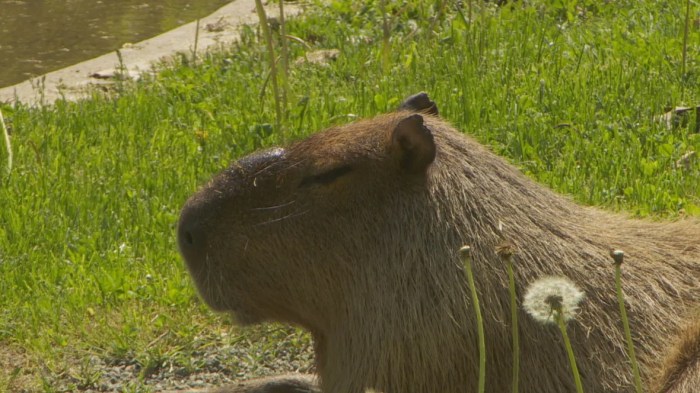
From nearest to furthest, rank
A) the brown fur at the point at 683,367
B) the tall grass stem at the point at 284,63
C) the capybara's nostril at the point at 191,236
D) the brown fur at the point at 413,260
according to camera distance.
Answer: the brown fur at the point at 683,367 → the brown fur at the point at 413,260 → the capybara's nostril at the point at 191,236 → the tall grass stem at the point at 284,63

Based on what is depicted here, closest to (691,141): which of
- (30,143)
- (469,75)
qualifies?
(469,75)

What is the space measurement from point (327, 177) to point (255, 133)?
2577 millimetres

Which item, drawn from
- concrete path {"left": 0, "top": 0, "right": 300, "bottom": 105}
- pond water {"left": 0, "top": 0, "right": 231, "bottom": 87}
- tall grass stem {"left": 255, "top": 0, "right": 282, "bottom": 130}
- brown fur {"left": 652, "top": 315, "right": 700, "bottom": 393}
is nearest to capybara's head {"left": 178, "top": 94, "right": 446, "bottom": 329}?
brown fur {"left": 652, "top": 315, "right": 700, "bottom": 393}

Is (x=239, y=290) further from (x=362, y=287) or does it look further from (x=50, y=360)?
(x=50, y=360)

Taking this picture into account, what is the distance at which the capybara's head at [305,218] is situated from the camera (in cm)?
354

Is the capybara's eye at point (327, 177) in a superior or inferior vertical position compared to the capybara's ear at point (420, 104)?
inferior

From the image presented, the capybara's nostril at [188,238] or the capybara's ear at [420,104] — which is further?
the capybara's ear at [420,104]

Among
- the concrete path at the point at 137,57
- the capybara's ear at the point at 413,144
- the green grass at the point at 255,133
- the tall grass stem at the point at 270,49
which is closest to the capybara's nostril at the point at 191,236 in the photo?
the capybara's ear at the point at 413,144

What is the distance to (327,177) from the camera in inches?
142

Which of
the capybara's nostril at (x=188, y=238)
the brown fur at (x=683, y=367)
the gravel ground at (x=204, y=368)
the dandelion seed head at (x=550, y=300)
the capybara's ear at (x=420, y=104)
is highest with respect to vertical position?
the dandelion seed head at (x=550, y=300)

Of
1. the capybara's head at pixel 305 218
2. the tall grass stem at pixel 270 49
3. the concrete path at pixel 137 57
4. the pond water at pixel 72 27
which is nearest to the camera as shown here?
the capybara's head at pixel 305 218

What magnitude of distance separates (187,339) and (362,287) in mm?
1326

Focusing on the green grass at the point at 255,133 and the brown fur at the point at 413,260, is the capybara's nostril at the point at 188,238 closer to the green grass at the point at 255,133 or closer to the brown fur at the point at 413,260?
the brown fur at the point at 413,260

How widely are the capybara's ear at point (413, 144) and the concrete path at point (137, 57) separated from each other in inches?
161
